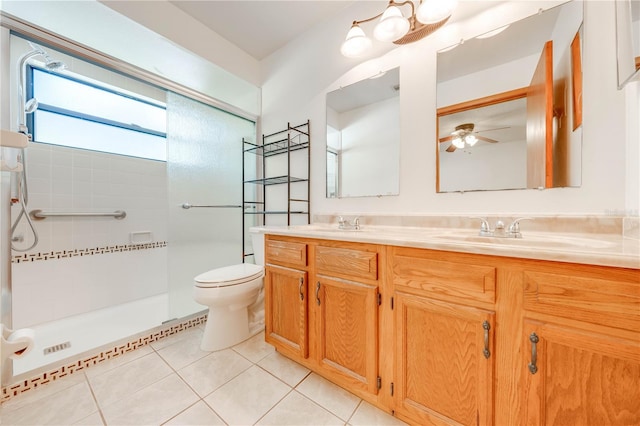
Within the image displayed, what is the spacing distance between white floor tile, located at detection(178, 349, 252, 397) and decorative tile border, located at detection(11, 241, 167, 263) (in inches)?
59.3

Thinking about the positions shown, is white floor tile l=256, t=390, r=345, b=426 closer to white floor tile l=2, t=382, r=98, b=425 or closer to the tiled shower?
white floor tile l=2, t=382, r=98, b=425

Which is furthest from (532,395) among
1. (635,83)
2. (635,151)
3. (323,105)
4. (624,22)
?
(323,105)

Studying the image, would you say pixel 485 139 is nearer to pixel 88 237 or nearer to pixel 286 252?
pixel 286 252

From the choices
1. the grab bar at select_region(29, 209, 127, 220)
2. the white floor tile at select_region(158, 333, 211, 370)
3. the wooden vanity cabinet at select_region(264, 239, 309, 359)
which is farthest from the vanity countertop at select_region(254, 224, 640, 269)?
the grab bar at select_region(29, 209, 127, 220)

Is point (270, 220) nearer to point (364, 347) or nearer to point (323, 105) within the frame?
point (323, 105)

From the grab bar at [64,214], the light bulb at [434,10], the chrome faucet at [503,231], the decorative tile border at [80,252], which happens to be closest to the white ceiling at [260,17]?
the light bulb at [434,10]

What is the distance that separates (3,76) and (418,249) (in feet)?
7.04

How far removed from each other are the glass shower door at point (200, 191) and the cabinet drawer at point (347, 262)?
4.42 ft

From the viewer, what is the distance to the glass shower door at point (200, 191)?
6.17 ft

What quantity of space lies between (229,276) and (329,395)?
3.09 ft

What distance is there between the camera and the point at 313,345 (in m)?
1.23

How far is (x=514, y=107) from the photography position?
115 cm

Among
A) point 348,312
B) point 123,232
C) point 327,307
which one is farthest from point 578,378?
point 123,232

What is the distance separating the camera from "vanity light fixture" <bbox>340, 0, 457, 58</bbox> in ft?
3.84
